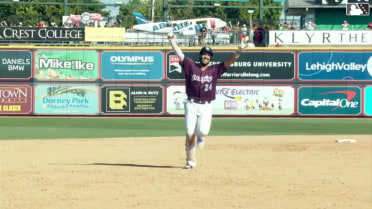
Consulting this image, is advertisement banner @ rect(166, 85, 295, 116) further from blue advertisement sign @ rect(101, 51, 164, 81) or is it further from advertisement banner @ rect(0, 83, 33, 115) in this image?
advertisement banner @ rect(0, 83, 33, 115)

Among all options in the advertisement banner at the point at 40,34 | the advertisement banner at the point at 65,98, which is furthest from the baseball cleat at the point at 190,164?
the advertisement banner at the point at 40,34

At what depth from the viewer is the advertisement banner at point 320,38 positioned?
31.3 m

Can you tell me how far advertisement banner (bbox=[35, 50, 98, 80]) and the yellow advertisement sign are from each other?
4.95 m

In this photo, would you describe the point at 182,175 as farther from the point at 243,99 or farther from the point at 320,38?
the point at 320,38

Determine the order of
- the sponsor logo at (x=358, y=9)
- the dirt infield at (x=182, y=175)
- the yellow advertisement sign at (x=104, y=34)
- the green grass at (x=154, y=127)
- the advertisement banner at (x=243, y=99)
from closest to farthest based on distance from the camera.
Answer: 1. the dirt infield at (x=182, y=175)
2. the green grass at (x=154, y=127)
3. the advertisement banner at (x=243, y=99)
4. the yellow advertisement sign at (x=104, y=34)
5. the sponsor logo at (x=358, y=9)

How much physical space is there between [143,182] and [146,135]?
10361 millimetres

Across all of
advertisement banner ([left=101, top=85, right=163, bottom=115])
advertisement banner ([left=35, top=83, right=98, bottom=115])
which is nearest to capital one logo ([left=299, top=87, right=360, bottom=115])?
advertisement banner ([left=101, top=85, right=163, bottom=115])

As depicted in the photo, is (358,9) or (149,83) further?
(358,9)

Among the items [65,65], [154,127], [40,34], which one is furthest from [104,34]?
[154,127]

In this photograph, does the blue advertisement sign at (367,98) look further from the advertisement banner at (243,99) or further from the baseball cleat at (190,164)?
the baseball cleat at (190,164)

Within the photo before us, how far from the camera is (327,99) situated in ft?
93.1

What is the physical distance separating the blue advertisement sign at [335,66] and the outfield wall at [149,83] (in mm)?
38

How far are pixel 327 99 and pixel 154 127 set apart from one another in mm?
7302

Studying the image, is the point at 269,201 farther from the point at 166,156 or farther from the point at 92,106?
the point at 92,106
